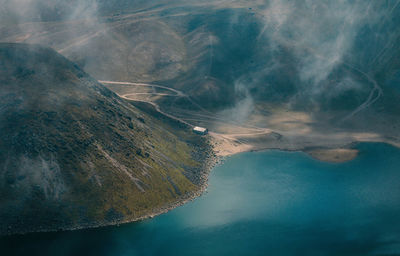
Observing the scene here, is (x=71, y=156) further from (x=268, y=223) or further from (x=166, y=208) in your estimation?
(x=268, y=223)

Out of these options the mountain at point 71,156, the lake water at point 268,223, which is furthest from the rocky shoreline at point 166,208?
the lake water at point 268,223

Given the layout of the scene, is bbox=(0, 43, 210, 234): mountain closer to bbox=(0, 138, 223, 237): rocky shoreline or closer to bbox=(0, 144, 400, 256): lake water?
bbox=(0, 138, 223, 237): rocky shoreline

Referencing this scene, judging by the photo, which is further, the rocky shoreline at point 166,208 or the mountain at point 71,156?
the mountain at point 71,156

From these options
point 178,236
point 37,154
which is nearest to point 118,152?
point 37,154

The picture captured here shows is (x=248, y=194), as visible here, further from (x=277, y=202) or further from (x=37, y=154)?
(x=37, y=154)

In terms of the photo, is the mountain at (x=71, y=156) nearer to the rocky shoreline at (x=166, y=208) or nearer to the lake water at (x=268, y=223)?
the rocky shoreline at (x=166, y=208)

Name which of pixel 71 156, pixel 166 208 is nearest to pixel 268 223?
pixel 166 208
